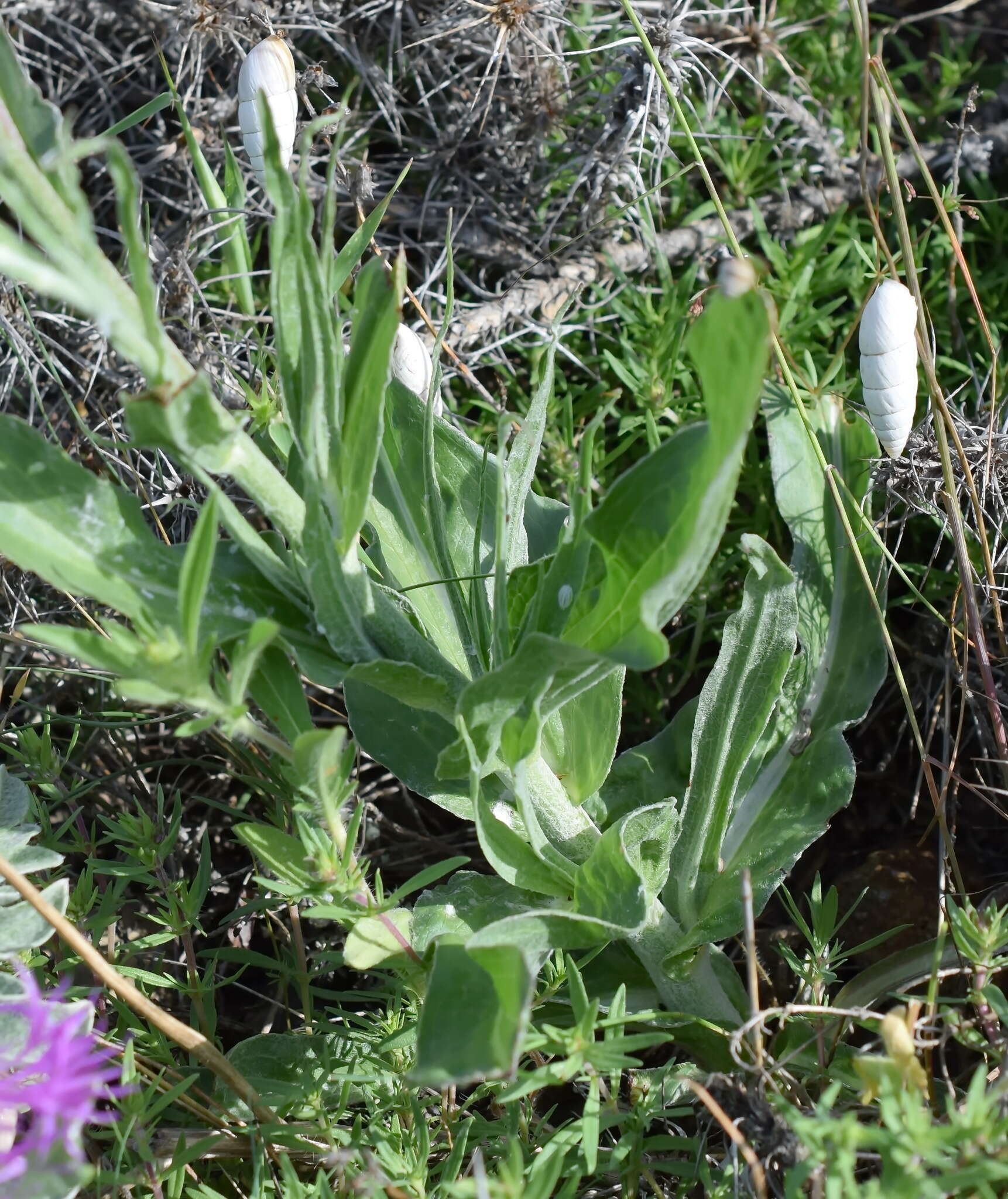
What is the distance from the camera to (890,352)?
1.54m

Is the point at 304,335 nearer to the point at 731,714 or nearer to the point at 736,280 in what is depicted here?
the point at 736,280

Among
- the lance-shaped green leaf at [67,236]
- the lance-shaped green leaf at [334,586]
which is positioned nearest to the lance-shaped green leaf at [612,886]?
the lance-shaped green leaf at [334,586]

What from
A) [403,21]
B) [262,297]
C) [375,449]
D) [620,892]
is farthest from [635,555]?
[403,21]

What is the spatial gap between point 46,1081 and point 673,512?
0.88m

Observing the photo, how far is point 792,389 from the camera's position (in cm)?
167

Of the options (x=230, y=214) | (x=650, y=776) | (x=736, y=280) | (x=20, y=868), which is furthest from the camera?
(x=230, y=214)

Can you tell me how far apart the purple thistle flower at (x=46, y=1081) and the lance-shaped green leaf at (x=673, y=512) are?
0.67 m

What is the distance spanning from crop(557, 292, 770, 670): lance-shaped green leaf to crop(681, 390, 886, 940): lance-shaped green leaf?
1.78 feet

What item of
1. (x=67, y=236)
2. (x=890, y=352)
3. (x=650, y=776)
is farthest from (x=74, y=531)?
(x=890, y=352)

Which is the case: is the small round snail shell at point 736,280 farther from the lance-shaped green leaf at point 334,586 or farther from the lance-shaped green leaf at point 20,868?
the lance-shaped green leaf at point 20,868

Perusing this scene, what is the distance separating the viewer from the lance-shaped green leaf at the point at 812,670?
1630 mm

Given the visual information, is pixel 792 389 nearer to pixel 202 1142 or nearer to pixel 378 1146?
pixel 378 1146

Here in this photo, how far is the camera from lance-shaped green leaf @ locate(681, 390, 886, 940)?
5.35 feet

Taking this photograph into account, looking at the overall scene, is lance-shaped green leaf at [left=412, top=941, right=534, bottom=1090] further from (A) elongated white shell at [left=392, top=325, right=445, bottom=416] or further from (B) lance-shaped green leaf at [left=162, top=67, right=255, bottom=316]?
(B) lance-shaped green leaf at [left=162, top=67, right=255, bottom=316]
